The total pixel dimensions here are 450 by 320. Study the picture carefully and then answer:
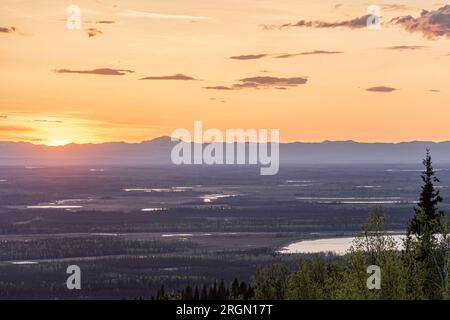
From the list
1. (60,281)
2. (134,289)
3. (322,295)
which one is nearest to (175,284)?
(134,289)

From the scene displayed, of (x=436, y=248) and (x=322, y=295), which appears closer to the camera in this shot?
(x=436, y=248)

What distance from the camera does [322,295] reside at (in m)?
58.9

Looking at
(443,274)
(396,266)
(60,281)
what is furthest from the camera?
(60,281)
